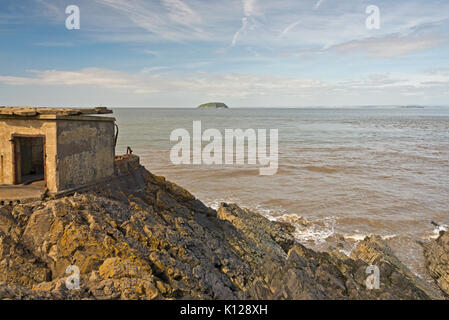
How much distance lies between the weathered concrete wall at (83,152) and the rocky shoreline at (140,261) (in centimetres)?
44

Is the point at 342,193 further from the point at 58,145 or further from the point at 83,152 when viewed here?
the point at 58,145

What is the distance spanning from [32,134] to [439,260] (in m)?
14.6

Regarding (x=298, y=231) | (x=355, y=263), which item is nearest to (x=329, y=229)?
(x=298, y=231)

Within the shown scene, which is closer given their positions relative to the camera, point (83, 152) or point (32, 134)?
point (32, 134)

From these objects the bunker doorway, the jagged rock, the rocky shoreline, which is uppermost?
the bunker doorway

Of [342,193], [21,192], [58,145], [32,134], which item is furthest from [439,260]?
[32,134]

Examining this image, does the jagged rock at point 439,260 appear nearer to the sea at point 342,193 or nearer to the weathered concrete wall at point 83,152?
the sea at point 342,193

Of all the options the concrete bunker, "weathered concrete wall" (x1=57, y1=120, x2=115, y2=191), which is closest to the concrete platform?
the concrete bunker

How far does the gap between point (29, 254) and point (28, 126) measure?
3423mm

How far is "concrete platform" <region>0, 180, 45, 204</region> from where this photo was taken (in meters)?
7.70

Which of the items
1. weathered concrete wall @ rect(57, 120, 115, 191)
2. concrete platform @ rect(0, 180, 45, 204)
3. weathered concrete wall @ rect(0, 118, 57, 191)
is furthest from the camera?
weathered concrete wall @ rect(57, 120, 115, 191)

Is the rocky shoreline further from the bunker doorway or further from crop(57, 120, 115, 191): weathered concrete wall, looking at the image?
the bunker doorway

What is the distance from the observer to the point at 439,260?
11867 mm

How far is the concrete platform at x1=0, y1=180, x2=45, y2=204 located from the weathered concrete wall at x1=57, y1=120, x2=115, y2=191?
0.62m
